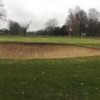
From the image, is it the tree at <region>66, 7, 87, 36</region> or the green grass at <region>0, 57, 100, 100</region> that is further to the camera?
the tree at <region>66, 7, 87, 36</region>

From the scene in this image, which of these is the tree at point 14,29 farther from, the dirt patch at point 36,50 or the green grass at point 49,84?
the green grass at point 49,84


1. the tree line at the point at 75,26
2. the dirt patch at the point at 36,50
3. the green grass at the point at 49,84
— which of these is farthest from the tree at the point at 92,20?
the green grass at the point at 49,84

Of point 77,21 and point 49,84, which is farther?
point 77,21

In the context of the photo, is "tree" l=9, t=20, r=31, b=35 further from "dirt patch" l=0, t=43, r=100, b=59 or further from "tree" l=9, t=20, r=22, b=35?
"dirt patch" l=0, t=43, r=100, b=59

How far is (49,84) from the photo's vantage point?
1063cm

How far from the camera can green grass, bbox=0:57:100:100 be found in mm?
9406

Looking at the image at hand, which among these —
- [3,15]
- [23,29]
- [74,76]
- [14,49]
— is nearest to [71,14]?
[23,29]

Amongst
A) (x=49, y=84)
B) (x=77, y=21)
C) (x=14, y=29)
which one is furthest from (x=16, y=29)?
(x=49, y=84)

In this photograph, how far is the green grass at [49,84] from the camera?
9.41 m

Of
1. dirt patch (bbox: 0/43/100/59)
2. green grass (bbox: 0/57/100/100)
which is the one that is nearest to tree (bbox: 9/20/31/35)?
dirt patch (bbox: 0/43/100/59)

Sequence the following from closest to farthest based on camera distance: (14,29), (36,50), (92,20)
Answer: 1. (36,50)
2. (14,29)
3. (92,20)

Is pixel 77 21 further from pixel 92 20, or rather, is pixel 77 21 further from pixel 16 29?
pixel 16 29

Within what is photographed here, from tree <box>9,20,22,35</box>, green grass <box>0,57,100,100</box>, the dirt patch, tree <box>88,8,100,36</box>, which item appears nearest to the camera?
green grass <box>0,57,100,100</box>

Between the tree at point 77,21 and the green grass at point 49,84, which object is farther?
the tree at point 77,21
